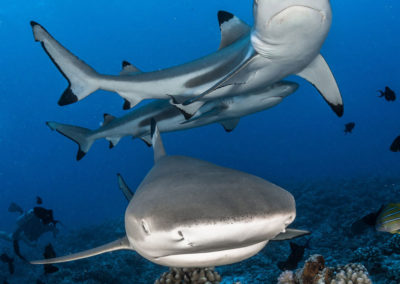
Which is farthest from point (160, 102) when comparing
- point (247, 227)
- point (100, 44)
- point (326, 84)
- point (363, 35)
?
point (363, 35)

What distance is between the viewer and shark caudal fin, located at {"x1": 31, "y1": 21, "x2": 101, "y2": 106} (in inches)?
186

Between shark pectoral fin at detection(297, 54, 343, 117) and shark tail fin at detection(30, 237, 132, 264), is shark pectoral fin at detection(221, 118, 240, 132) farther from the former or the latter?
shark tail fin at detection(30, 237, 132, 264)

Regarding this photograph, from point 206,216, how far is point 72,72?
4480 mm

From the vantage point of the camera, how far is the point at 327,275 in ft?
12.1

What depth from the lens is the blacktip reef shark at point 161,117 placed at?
275 inches

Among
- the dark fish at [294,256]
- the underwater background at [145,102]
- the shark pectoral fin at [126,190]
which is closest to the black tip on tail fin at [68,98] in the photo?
the shark pectoral fin at [126,190]

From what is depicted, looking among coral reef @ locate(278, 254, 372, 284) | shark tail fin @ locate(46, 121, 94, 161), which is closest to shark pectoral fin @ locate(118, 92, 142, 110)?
shark tail fin @ locate(46, 121, 94, 161)

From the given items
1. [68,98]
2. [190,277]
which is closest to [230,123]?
[68,98]

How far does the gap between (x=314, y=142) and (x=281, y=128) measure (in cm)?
1542

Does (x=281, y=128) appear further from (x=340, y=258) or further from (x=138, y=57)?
(x=340, y=258)

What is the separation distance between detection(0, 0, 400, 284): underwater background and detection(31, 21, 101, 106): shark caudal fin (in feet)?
167

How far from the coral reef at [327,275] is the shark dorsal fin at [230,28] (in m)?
3.58

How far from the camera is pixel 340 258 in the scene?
6.61 metres

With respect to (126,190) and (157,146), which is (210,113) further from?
(126,190)
